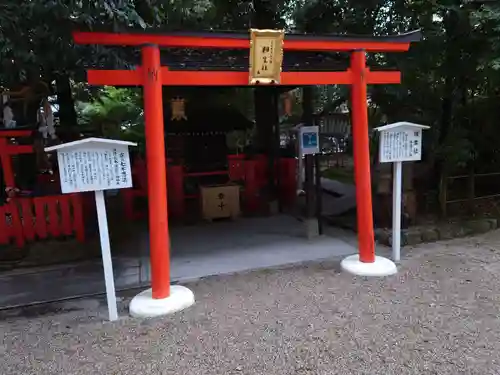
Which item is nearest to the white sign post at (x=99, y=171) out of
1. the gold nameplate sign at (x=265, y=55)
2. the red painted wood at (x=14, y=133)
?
the gold nameplate sign at (x=265, y=55)

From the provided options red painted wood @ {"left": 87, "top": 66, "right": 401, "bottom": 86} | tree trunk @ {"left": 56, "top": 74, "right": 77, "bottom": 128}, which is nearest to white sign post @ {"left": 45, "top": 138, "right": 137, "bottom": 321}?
red painted wood @ {"left": 87, "top": 66, "right": 401, "bottom": 86}

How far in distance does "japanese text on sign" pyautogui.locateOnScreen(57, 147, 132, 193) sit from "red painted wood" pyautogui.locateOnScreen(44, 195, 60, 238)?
10.3ft

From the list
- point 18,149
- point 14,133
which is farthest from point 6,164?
point 14,133

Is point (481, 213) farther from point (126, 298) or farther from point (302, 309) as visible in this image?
point (126, 298)

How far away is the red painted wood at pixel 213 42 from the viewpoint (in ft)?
13.7

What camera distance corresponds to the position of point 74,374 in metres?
3.32

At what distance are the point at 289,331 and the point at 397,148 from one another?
2883 millimetres

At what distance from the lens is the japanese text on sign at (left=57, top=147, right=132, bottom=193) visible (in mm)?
4059

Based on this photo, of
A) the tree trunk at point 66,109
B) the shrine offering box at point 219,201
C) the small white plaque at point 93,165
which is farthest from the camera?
the tree trunk at point 66,109

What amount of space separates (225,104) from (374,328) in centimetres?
848

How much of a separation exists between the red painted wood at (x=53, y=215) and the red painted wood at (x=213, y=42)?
344cm

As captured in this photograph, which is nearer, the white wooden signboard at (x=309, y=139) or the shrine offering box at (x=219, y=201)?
the white wooden signboard at (x=309, y=139)

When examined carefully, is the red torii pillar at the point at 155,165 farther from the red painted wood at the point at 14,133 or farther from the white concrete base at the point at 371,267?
the red painted wood at the point at 14,133

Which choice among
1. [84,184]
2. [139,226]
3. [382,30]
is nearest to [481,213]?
[382,30]
